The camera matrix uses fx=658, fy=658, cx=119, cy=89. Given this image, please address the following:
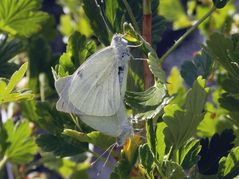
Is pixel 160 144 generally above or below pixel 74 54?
below

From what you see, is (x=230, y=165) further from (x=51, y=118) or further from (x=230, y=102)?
(x=51, y=118)

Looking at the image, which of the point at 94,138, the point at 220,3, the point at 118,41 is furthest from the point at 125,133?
the point at 220,3

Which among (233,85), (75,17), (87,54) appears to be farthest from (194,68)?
(75,17)

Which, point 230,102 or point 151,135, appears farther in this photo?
point 230,102

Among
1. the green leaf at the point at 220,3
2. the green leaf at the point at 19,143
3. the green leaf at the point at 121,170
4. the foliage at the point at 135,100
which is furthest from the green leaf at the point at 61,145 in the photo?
the green leaf at the point at 220,3

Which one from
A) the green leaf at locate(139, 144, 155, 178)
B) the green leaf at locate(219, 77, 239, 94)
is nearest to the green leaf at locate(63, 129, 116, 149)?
the green leaf at locate(139, 144, 155, 178)

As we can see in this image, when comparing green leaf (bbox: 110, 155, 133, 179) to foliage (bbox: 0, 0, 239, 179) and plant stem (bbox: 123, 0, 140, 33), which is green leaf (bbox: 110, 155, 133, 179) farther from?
plant stem (bbox: 123, 0, 140, 33)

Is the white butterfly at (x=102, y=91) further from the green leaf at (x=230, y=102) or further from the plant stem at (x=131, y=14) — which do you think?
the green leaf at (x=230, y=102)
